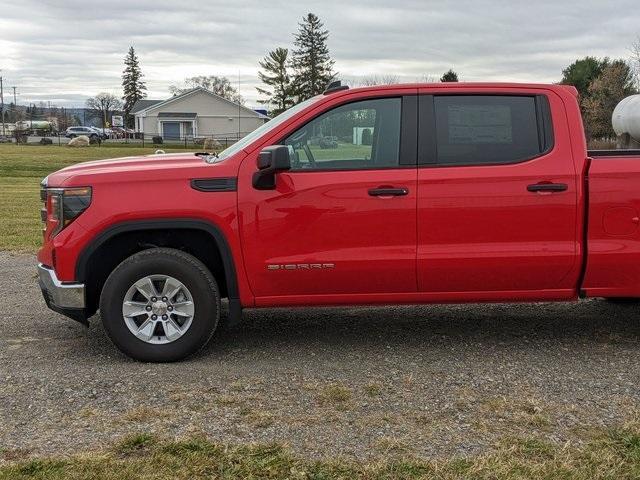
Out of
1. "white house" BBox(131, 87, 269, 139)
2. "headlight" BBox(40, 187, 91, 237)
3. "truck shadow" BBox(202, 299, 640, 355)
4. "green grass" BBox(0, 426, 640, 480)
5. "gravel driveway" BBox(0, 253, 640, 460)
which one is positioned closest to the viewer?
"green grass" BBox(0, 426, 640, 480)

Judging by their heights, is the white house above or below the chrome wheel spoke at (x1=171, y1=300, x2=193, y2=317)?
above

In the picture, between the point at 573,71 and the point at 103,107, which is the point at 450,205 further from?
the point at 103,107

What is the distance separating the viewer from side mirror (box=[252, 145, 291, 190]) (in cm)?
450

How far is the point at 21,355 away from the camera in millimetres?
4938

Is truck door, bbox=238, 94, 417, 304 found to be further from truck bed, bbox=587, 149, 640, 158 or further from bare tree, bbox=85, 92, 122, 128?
bare tree, bbox=85, 92, 122, 128

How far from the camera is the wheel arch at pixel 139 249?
4.64 m

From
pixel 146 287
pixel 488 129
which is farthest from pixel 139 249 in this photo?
pixel 488 129

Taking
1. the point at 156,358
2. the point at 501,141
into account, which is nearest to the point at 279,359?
the point at 156,358

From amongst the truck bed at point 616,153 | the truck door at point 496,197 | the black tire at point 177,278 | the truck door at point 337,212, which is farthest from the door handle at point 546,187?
the black tire at point 177,278

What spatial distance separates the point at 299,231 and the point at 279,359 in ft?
3.12

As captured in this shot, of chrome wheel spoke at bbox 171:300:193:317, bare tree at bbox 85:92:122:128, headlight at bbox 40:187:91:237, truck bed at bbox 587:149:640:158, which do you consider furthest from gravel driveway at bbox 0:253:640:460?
bare tree at bbox 85:92:122:128

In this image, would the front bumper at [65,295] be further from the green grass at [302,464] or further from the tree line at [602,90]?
the tree line at [602,90]

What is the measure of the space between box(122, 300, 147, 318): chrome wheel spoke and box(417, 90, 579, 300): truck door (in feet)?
6.33

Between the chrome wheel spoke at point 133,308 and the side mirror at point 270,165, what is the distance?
3.73ft
